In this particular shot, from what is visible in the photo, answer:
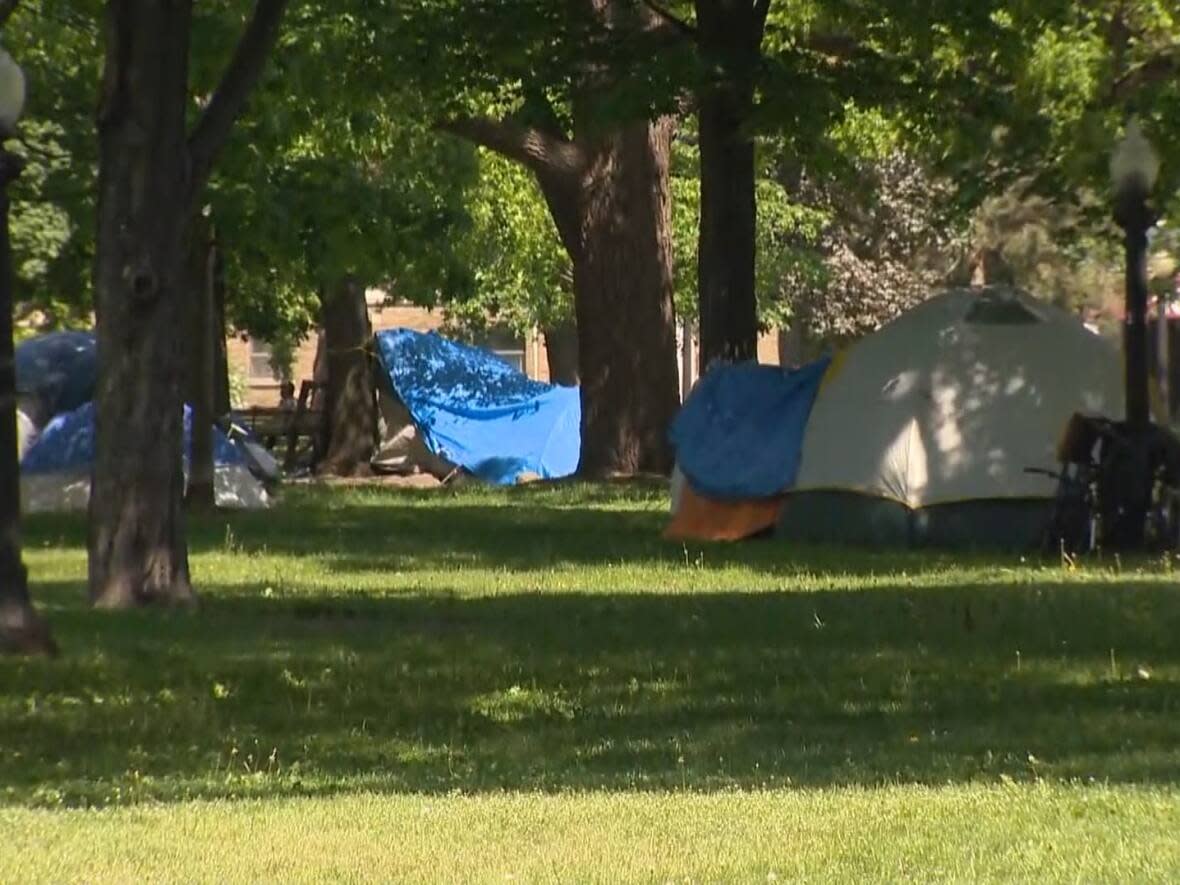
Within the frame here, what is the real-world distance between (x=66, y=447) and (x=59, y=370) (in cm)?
308

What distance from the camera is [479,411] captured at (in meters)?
37.8

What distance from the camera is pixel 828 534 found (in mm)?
20328

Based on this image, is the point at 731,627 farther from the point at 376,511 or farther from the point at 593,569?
the point at 376,511

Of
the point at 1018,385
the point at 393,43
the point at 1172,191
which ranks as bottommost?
the point at 1018,385

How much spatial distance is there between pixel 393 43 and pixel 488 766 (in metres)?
12.6

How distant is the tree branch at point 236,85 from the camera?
50.5 ft

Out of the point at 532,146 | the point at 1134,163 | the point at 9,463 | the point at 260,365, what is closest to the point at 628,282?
the point at 532,146

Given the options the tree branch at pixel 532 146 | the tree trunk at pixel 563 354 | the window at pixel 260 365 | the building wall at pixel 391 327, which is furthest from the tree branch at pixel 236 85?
the window at pixel 260 365

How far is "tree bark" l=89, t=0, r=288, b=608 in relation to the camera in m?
14.8

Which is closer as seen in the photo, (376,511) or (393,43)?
(393,43)

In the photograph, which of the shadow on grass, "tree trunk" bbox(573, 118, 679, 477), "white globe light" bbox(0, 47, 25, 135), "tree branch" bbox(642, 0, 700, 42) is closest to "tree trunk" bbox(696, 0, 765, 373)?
"tree branch" bbox(642, 0, 700, 42)

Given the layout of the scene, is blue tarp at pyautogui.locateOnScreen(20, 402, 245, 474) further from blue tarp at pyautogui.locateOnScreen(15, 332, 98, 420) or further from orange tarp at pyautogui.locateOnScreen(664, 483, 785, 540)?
orange tarp at pyautogui.locateOnScreen(664, 483, 785, 540)

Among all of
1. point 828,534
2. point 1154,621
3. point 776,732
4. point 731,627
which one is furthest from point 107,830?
point 828,534

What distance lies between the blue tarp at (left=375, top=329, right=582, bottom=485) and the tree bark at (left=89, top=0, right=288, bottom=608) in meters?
21.3
